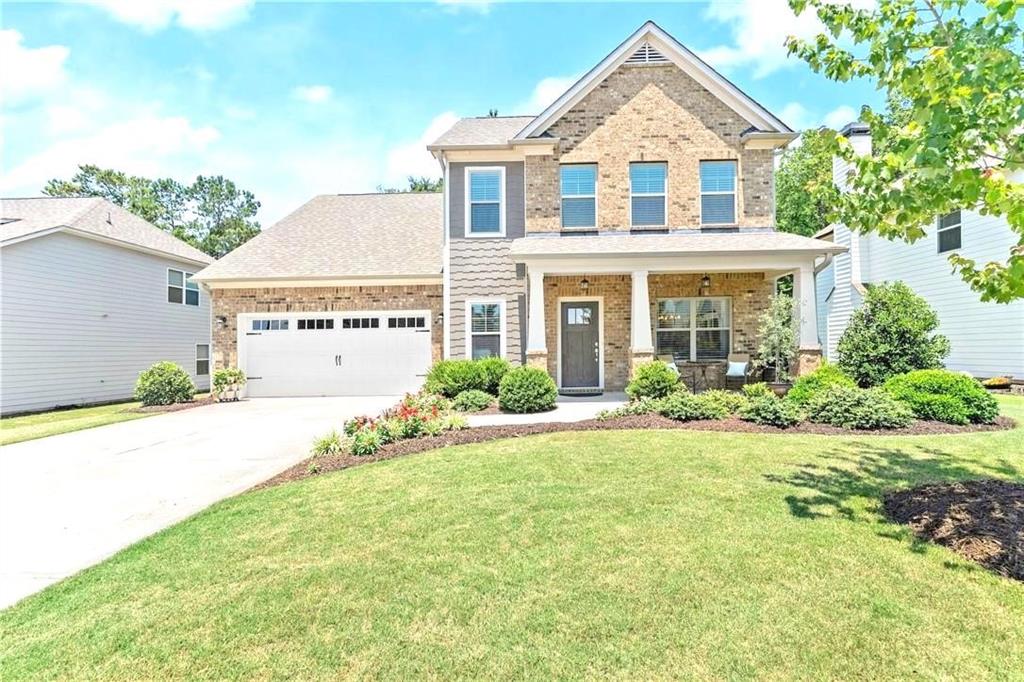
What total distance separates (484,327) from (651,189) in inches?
222

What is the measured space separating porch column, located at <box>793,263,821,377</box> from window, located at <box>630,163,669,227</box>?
3637 millimetres

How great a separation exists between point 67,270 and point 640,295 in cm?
1622

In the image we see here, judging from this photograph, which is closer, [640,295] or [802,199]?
[640,295]

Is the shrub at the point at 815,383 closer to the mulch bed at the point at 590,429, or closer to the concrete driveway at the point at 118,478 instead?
the mulch bed at the point at 590,429

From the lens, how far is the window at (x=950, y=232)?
1403 centimetres

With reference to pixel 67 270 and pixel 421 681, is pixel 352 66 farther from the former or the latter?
pixel 421 681

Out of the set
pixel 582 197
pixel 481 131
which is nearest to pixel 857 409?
pixel 582 197

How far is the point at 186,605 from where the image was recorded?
3.08 meters

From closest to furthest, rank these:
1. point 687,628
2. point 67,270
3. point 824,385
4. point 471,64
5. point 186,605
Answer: point 687,628 < point 186,605 < point 824,385 < point 471,64 < point 67,270

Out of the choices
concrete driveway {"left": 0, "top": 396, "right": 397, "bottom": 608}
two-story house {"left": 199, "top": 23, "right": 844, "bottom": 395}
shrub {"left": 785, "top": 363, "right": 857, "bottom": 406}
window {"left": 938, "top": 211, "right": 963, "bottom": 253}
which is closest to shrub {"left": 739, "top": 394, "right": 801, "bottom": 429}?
shrub {"left": 785, "top": 363, "right": 857, "bottom": 406}

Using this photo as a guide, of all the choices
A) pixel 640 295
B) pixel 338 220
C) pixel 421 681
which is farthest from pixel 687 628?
Result: pixel 338 220

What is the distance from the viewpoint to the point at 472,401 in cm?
1062

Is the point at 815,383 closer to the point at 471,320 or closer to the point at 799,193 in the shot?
the point at 471,320

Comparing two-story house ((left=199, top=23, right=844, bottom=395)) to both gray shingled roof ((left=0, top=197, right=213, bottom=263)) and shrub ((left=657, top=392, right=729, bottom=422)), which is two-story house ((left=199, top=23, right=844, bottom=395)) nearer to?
shrub ((left=657, top=392, right=729, bottom=422))
